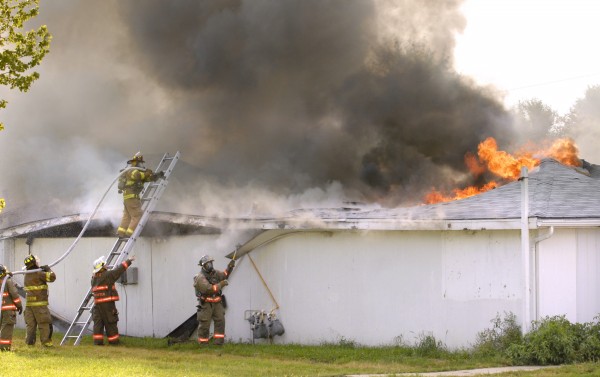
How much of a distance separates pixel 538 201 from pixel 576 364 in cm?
288

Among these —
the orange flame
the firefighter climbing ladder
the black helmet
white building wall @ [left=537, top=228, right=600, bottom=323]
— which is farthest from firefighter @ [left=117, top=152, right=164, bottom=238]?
white building wall @ [left=537, top=228, right=600, bottom=323]

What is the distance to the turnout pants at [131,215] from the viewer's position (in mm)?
15109

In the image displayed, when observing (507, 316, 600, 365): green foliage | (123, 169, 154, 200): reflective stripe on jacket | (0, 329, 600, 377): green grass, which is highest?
(123, 169, 154, 200): reflective stripe on jacket

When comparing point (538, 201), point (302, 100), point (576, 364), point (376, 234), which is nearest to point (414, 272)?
point (376, 234)

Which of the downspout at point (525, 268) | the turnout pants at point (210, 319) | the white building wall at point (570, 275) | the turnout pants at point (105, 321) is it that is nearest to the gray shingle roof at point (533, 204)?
the downspout at point (525, 268)

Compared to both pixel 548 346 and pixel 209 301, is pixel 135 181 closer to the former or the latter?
pixel 209 301

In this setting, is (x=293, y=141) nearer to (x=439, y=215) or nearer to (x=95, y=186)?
(x=95, y=186)

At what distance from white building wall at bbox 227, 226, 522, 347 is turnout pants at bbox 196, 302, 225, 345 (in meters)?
0.81

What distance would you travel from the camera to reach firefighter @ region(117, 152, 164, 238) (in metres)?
15.1

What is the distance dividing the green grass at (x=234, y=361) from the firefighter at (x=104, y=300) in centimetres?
34

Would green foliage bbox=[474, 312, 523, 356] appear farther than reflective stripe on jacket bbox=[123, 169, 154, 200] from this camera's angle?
No

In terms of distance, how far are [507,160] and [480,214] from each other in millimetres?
5196

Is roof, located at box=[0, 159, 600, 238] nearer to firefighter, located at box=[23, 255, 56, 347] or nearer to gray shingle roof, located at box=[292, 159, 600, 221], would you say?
gray shingle roof, located at box=[292, 159, 600, 221]

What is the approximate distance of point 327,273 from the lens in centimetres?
1364
